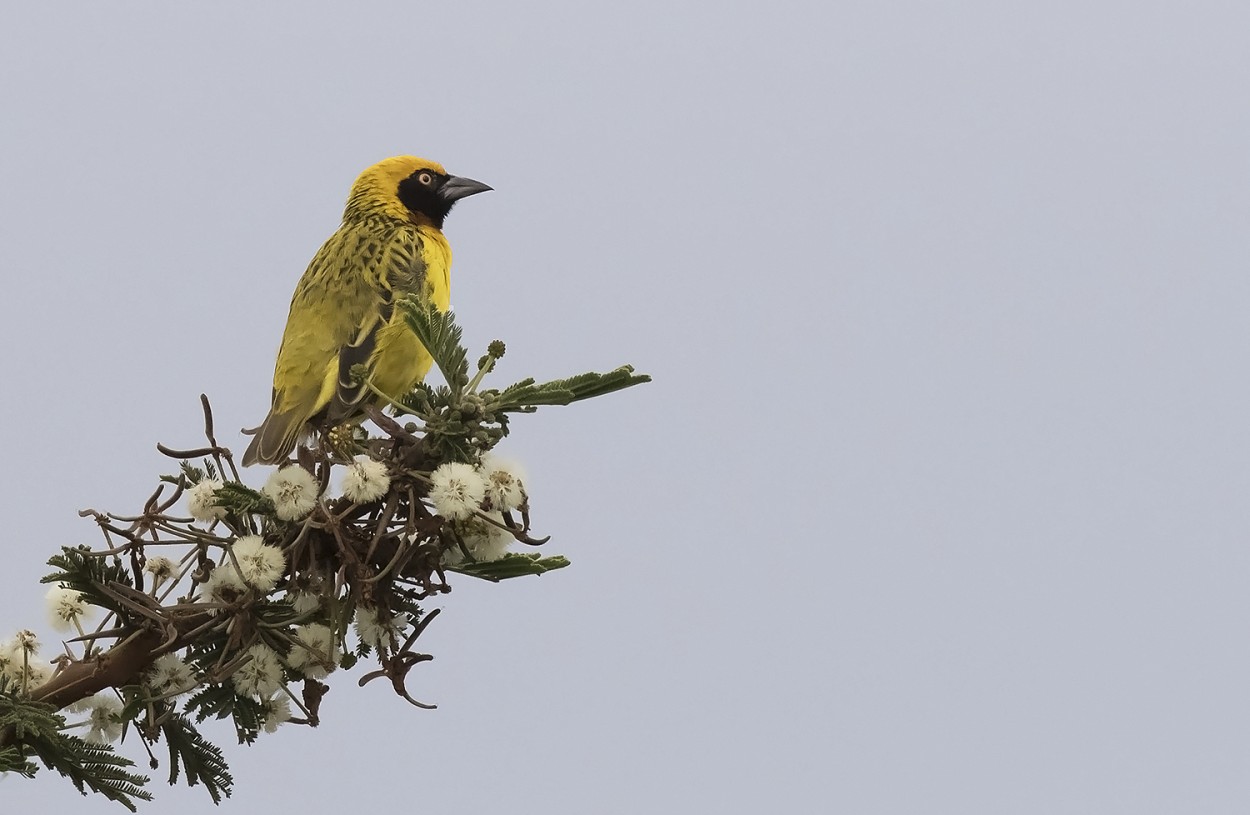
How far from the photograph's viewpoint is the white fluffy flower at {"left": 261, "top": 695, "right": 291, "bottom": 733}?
3.62 meters

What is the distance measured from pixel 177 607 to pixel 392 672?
59 centimetres

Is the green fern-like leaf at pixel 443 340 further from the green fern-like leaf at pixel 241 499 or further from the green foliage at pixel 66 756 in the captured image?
the green foliage at pixel 66 756

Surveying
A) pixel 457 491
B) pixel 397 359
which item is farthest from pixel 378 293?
pixel 457 491

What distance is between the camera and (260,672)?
347cm

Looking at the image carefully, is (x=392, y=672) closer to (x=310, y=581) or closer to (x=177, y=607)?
(x=310, y=581)

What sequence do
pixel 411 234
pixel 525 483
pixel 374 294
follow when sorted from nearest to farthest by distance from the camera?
1. pixel 525 483
2. pixel 374 294
3. pixel 411 234

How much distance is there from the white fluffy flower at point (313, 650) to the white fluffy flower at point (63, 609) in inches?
25.2

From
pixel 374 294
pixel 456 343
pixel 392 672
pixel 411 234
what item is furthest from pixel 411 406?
pixel 411 234

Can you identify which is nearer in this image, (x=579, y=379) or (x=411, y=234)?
(x=579, y=379)

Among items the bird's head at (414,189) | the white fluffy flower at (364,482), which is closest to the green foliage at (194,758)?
the white fluffy flower at (364,482)

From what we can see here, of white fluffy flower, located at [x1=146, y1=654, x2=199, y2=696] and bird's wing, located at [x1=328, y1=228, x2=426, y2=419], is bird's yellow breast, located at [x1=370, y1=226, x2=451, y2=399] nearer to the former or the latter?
bird's wing, located at [x1=328, y1=228, x2=426, y2=419]

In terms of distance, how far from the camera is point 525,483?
11.1ft

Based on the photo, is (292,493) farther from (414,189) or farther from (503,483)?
(414,189)

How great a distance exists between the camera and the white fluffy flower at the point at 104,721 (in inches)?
143
